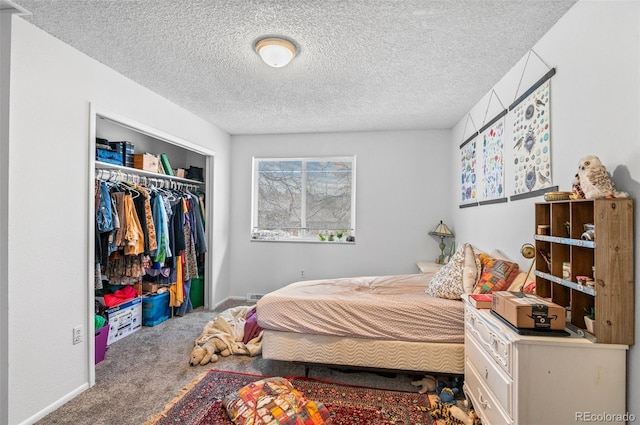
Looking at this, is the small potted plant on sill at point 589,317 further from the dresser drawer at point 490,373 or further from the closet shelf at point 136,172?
the closet shelf at point 136,172

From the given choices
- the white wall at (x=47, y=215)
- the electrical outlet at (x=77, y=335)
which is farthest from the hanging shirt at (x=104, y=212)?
the electrical outlet at (x=77, y=335)

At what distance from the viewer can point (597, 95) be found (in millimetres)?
1469

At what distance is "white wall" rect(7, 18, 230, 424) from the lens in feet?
5.93

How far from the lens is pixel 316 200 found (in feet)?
14.6

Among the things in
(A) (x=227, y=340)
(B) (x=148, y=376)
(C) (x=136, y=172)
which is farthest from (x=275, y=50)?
(B) (x=148, y=376)

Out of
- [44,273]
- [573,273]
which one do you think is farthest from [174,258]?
[573,273]

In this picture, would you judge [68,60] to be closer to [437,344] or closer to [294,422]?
[294,422]

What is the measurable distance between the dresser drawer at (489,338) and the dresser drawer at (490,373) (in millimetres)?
34

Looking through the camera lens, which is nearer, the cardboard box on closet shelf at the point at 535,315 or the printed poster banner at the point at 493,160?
the cardboard box on closet shelf at the point at 535,315

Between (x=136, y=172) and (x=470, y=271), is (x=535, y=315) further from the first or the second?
(x=136, y=172)

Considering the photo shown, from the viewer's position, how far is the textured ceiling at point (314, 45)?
1704mm

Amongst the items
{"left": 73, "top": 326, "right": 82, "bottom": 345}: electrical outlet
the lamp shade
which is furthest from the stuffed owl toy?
{"left": 73, "top": 326, "right": 82, "bottom": 345}: electrical outlet

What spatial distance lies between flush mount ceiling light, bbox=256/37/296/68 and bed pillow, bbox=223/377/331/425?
2192mm

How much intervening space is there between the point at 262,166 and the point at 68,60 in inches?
104
